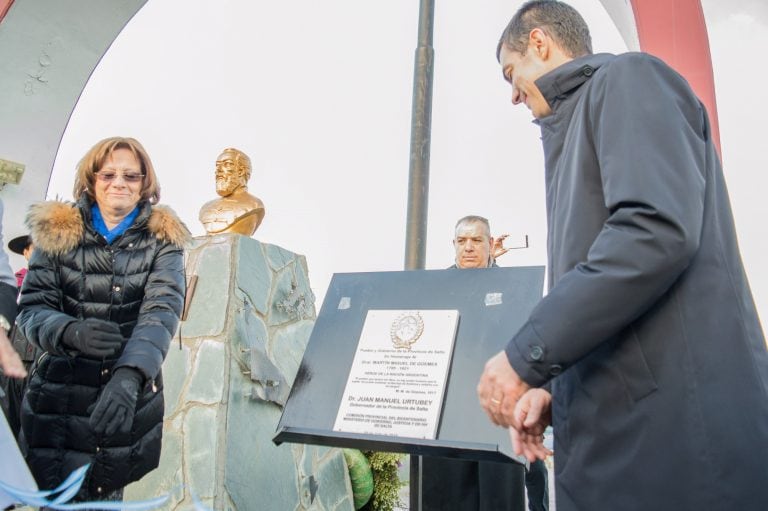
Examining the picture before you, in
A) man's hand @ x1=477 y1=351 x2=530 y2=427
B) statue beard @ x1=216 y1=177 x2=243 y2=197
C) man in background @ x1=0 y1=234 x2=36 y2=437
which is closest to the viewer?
man's hand @ x1=477 y1=351 x2=530 y2=427

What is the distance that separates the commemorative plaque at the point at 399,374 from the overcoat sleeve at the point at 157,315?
0.70 metres

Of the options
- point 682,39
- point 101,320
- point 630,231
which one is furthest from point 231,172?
point 682,39

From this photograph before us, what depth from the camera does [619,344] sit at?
1.09 meters

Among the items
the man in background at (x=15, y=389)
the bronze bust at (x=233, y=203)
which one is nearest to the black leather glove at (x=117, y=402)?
the man in background at (x=15, y=389)

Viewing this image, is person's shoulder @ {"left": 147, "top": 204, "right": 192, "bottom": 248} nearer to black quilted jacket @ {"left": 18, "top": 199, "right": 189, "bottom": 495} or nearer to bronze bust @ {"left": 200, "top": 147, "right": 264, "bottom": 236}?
black quilted jacket @ {"left": 18, "top": 199, "right": 189, "bottom": 495}

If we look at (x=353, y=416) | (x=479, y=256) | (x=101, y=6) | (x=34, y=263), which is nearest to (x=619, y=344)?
(x=353, y=416)

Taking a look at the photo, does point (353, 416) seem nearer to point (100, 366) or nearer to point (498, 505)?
point (100, 366)

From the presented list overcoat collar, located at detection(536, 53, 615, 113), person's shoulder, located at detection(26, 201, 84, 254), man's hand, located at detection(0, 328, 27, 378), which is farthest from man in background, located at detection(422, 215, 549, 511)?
man's hand, located at detection(0, 328, 27, 378)

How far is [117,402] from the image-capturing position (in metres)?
1.82

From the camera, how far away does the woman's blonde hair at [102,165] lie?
89.7 inches

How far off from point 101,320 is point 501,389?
147 cm

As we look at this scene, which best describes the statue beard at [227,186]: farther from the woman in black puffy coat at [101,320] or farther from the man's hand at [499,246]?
the man's hand at [499,246]

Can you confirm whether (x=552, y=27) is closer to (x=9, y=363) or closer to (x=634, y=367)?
(x=634, y=367)

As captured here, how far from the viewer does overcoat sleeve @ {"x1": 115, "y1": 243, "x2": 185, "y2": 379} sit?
6.40ft
